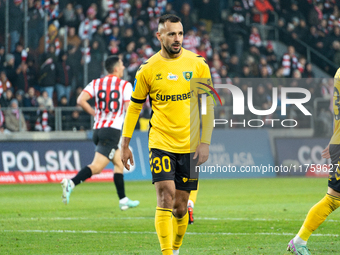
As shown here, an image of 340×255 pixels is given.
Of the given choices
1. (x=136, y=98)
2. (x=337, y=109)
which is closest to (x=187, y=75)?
(x=136, y=98)

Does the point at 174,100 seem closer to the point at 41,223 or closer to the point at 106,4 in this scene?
the point at 41,223

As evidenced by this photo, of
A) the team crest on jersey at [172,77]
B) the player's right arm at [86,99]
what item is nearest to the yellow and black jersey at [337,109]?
the team crest on jersey at [172,77]

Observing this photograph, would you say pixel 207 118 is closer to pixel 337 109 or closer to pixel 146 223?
pixel 337 109

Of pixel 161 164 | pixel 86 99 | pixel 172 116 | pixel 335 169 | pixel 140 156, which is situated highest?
pixel 172 116

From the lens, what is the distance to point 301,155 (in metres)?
17.5

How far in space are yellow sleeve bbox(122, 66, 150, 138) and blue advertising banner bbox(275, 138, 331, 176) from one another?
12.8 metres

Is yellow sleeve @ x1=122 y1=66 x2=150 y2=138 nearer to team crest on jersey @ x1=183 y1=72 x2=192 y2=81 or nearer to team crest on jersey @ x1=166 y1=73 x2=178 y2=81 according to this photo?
team crest on jersey @ x1=166 y1=73 x2=178 y2=81

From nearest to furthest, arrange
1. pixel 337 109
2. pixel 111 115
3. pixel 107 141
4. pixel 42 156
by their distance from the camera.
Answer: pixel 337 109 → pixel 107 141 → pixel 111 115 → pixel 42 156

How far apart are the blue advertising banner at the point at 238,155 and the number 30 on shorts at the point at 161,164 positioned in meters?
11.7

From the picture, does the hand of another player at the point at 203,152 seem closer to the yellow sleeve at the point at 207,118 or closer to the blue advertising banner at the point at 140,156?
the yellow sleeve at the point at 207,118

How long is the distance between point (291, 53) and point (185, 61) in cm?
1648

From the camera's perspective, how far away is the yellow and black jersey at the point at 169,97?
5113 millimetres

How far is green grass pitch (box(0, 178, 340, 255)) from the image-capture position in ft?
19.5

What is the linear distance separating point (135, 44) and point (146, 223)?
12.6 m
